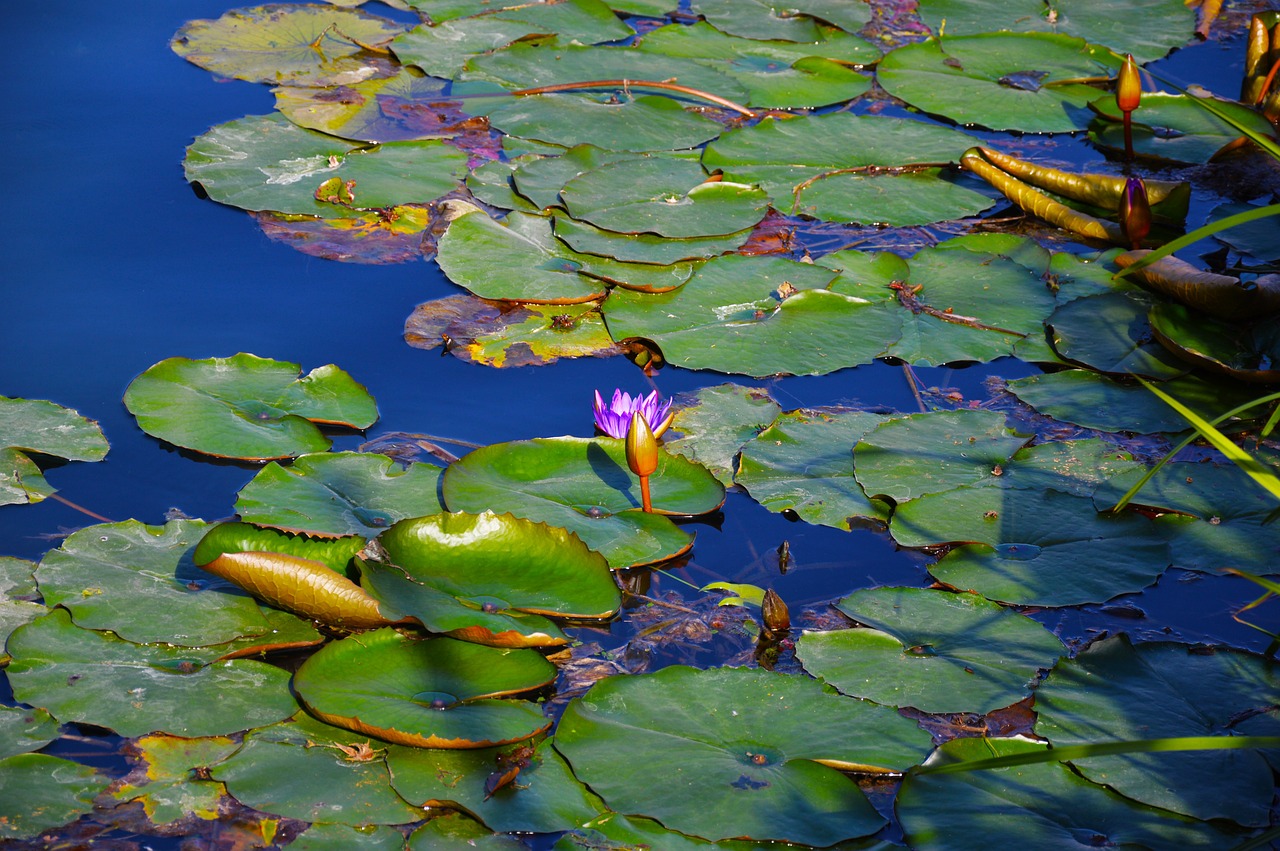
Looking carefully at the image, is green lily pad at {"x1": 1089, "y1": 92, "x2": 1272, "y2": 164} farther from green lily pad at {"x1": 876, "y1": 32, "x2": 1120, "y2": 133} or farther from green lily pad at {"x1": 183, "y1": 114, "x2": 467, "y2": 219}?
green lily pad at {"x1": 183, "y1": 114, "x2": 467, "y2": 219}

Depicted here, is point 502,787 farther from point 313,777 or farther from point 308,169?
point 308,169

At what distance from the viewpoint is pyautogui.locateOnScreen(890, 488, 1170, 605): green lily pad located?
8.40 feet

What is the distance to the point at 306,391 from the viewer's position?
3.15 metres

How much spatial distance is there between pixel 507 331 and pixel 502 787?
6.04 feet

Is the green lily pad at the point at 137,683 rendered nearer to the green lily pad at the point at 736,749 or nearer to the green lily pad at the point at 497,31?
the green lily pad at the point at 736,749

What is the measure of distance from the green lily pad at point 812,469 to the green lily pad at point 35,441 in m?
1.77

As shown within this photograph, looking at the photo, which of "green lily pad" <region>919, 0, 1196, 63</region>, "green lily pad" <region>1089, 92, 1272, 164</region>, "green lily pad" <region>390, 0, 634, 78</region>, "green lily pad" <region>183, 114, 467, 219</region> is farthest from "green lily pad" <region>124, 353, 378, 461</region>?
"green lily pad" <region>919, 0, 1196, 63</region>

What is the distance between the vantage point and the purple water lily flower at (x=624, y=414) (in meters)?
2.96

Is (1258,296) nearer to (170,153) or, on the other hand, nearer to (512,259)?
(512,259)

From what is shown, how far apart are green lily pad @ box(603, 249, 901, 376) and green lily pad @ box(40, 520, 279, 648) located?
148 cm

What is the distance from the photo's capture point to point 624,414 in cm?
297

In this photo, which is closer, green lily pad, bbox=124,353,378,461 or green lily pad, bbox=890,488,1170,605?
green lily pad, bbox=890,488,1170,605

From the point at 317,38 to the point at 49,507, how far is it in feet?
11.2

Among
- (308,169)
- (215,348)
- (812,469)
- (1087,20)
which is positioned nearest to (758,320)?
(812,469)
